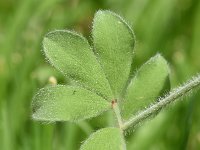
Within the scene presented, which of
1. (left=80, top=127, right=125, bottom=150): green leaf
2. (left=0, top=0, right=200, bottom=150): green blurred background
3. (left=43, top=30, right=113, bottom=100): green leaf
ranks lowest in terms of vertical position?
(left=0, top=0, right=200, bottom=150): green blurred background

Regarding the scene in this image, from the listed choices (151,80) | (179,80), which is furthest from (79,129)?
(151,80)

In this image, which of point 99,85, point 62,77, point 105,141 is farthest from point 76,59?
point 62,77

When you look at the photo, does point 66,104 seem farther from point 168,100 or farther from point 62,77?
point 62,77

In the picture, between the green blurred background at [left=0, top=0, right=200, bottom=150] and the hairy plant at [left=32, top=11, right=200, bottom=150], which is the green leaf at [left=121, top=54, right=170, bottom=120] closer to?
the hairy plant at [left=32, top=11, right=200, bottom=150]

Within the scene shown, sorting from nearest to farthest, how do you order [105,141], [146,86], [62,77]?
1. [105,141]
2. [146,86]
3. [62,77]

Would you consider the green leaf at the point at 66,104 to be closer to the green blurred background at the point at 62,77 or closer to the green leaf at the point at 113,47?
the green leaf at the point at 113,47

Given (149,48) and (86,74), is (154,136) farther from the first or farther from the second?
(86,74)

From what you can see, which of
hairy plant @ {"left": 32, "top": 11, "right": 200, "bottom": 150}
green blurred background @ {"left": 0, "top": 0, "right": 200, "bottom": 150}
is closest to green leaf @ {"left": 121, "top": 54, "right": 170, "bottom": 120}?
hairy plant @ {"left": 32, "top": 11, "right": 200, "bottom": 150}
